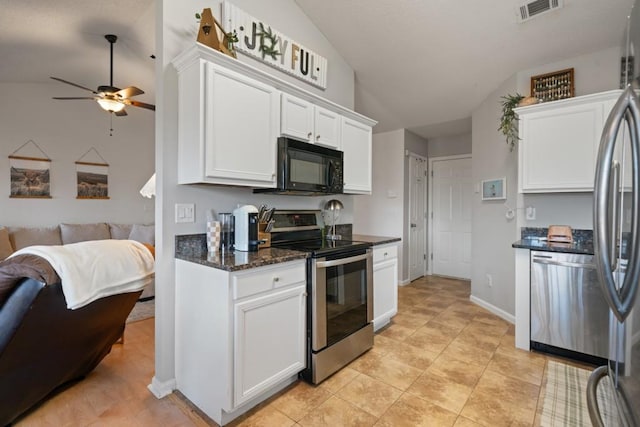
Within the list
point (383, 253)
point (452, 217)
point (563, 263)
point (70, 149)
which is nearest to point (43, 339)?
point (383, 253)

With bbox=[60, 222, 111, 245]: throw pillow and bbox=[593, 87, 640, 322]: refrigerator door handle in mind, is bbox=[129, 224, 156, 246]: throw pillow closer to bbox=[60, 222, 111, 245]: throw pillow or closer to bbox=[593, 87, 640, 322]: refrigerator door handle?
bbox=[60, 222, 111, 245]: throw pillow

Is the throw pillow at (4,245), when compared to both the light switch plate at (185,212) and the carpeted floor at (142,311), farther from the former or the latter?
the light switch plate at (185,212)

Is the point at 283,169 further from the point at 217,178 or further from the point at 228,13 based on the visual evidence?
the point at 228,13

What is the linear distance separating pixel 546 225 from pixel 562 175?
1.81ft

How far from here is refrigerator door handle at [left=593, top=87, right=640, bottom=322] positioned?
2.55 feet

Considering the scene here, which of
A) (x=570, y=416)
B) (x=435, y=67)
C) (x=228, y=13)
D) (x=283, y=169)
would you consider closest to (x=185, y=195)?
(x=283, y=169)

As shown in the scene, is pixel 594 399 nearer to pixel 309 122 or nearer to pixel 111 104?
pixel 309 122

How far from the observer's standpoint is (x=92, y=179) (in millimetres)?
4883

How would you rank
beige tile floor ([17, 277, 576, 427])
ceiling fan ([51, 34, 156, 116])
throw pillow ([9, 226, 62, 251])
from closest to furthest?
beige tile floor ([17, 277, 576, 427])
ceiling fan ([51, 34, 156, 116])
throw pillow ([9, 226, 62, 251])

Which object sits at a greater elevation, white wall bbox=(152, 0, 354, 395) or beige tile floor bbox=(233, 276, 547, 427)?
white wall bbox=(152, 0, 354, 395)

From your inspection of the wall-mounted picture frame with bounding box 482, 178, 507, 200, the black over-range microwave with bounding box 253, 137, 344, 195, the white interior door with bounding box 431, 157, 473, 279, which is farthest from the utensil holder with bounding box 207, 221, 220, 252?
the white interior door with bounding box 431, 157, 473, 279

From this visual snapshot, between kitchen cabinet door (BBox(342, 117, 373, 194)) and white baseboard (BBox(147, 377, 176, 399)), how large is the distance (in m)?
2.06

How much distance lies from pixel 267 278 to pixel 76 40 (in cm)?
355

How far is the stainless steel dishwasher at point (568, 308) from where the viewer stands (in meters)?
2.28
